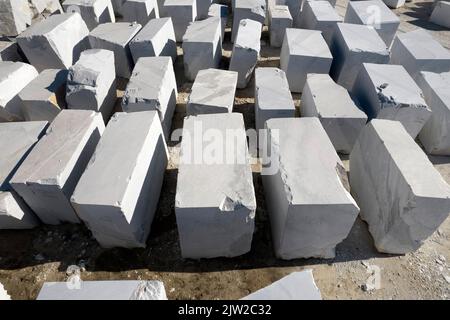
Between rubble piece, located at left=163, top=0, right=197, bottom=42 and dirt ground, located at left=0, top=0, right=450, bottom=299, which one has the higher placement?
rubble piece, located at left=163, top=0, right=197, bottom=42

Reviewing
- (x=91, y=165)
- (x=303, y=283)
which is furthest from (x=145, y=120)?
(x=303, y=283)

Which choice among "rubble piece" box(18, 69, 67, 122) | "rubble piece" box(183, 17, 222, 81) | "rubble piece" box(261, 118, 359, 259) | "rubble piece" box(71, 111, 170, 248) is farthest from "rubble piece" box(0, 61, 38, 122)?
"rubble piece" box(261, 118, 359, 259)

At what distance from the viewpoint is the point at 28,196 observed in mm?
3494

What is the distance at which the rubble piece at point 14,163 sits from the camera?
3.49 metres

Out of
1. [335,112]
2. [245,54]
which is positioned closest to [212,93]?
[245,54]

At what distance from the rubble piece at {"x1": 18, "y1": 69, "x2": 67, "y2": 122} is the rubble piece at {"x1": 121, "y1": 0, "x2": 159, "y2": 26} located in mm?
2935

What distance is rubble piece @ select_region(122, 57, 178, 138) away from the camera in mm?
4492

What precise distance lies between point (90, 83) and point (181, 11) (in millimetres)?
3386

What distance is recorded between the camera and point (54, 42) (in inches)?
225

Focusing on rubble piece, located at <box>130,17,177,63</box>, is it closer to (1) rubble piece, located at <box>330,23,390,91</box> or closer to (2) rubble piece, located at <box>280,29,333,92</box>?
(2) rubble piece, located at <box>280,29,333,92</box>

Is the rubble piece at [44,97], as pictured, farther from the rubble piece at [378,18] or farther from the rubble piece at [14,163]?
the rubble piece at [378,18]

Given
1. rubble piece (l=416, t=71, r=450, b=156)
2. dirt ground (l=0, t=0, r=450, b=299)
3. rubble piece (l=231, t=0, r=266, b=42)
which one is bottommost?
dirt ground (l=0, t=0, r=450, b=299)

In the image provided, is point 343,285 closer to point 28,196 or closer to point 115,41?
point 28,196

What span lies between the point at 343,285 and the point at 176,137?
10.6 feet
